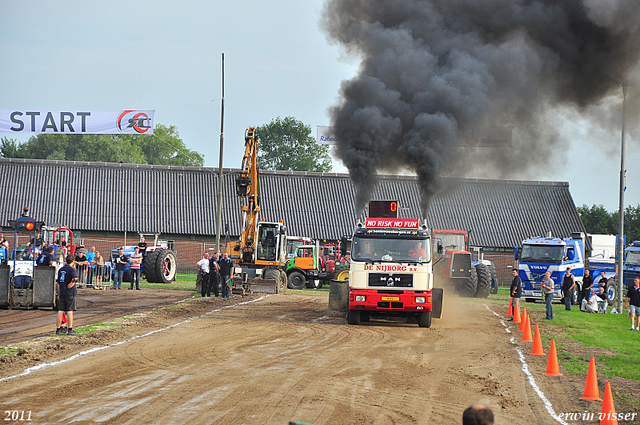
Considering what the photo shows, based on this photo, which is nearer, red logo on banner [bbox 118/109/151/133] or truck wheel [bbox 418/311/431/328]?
truck wheel [bbox 418/311/431/328]

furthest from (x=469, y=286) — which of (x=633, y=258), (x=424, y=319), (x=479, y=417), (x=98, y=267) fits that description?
(x=479, y=417)

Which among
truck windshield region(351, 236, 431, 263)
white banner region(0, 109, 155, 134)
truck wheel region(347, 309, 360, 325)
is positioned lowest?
truck wheel region(347, 309, 360, 325)

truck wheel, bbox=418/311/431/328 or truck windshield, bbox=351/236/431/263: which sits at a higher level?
truck windshield, bbox=351/236/431/263

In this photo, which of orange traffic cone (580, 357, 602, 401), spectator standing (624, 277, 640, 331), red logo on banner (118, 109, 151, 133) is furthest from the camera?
red logo on banner (118, 109, 151, 133)

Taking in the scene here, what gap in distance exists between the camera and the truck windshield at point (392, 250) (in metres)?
17.0

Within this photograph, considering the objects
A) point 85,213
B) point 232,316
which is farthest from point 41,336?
point 85,213

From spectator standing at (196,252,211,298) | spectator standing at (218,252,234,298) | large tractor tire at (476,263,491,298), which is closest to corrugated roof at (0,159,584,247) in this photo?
large tractor tire at (476,263,491,298)

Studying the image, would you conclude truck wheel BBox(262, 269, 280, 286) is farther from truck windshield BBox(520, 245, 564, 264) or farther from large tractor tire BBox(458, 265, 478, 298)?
truck windshield BBox(520, 245, 564, 264)

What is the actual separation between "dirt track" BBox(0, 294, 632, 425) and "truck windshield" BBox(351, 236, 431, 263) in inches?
72.4

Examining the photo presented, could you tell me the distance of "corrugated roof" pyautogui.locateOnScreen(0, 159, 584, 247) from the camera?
4894 cm

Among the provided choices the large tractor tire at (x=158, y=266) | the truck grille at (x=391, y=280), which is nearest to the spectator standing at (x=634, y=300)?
the truck grille at (x=391, y=280)

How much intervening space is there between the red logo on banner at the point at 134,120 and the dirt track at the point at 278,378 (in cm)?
3065

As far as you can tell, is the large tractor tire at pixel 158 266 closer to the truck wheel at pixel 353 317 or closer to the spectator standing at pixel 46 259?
the spectator standing at pixel 46 259

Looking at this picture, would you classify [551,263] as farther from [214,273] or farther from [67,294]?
[67,294]
